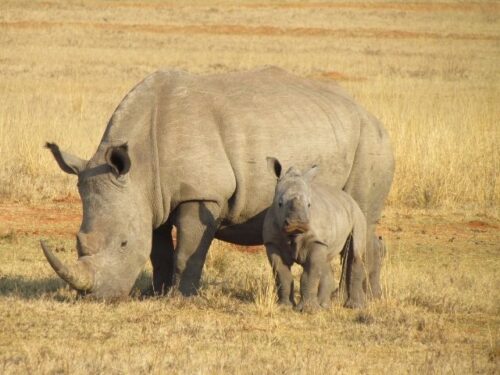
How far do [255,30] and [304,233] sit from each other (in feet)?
129

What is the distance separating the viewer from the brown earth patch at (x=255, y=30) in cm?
4509

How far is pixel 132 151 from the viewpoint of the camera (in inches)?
360

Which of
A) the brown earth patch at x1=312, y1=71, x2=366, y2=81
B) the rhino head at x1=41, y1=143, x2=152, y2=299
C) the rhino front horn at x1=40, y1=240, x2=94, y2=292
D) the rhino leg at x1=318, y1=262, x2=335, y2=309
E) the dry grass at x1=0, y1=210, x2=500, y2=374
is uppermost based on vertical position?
the brown earth patch at x1=312, y1=71, x2=366, y2=81

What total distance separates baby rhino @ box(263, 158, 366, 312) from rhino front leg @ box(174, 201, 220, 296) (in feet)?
1.66

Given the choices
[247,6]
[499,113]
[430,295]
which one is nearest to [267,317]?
[430,295]

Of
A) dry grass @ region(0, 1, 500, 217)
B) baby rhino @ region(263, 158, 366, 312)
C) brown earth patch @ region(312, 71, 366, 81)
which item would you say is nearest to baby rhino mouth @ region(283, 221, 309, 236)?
baby rhino @ region(263, 158, 366, 312)

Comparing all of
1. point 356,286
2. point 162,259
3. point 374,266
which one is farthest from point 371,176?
point 162,259

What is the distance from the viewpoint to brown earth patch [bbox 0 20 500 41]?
45.1m

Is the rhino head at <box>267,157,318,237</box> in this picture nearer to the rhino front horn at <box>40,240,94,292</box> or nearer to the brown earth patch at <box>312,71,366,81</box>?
the rhino front horn at <box>40,240,94,292</box>

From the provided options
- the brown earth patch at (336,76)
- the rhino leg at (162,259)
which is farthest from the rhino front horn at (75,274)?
the brown earth patch at (336,76)

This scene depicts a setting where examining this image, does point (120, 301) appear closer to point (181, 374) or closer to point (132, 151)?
point (132, 151)

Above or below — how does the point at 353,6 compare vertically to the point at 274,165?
above

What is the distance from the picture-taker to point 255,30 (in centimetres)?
4769

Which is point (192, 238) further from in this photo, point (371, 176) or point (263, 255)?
point (263, 255)
